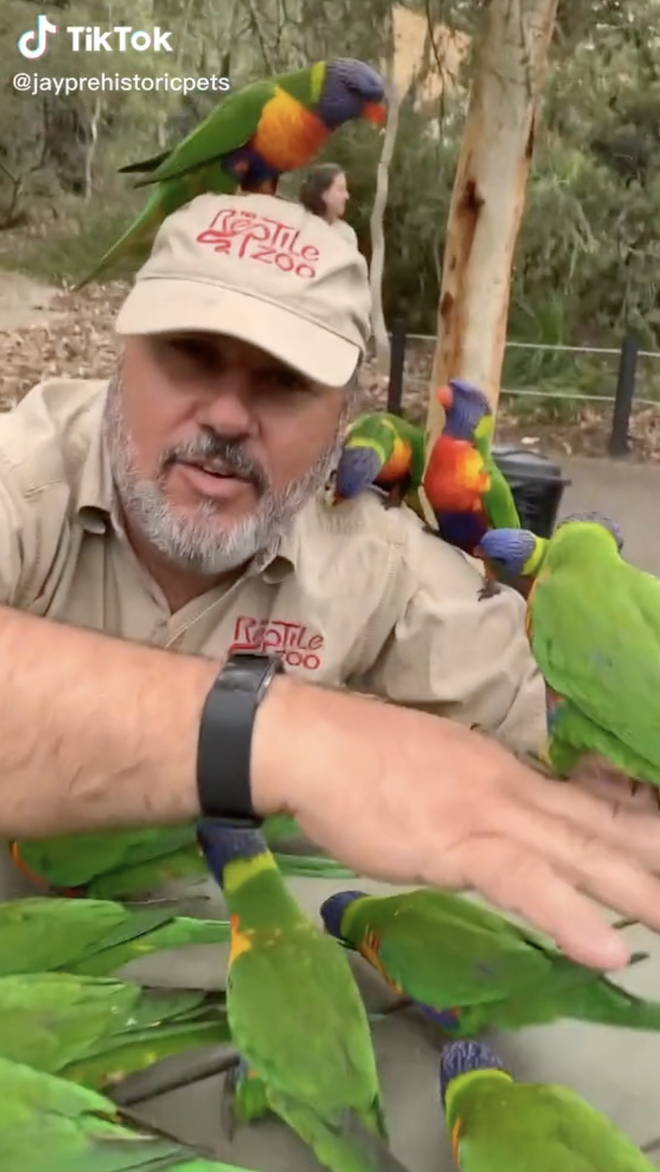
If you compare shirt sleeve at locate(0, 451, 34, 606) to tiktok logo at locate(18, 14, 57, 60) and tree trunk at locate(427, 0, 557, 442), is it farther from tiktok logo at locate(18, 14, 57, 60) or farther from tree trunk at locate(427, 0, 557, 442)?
tiktok logo at locate(18, 14, 57, 60)

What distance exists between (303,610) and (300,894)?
358 millimetres

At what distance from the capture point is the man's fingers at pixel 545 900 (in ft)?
1.25

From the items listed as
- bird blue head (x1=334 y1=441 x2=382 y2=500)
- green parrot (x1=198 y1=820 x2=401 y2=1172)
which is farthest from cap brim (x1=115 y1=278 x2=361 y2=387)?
green parrot (x1=198 y1=820 x2=401 y2=1172)

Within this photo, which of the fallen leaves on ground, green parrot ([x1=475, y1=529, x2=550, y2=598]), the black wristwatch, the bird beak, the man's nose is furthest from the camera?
the fallen leaves on ground

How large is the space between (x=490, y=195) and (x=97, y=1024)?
34.7 inches

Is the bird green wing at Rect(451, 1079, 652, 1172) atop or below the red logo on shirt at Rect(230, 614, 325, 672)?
below

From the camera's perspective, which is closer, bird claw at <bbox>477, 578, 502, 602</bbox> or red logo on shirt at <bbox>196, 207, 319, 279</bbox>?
red logo on shirt at <bbox>196, 207, 319, 279</bbox>

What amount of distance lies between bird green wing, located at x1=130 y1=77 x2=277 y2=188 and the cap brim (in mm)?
150

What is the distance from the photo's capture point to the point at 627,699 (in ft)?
1.54

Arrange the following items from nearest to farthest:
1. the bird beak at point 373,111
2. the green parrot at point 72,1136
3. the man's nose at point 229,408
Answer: the green parrot at point 72,1136, the man's nose at point 229,408, the bird beak at point 373,111

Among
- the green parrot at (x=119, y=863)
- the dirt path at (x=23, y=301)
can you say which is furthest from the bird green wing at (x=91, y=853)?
the dirt path at (x=23, y=301)

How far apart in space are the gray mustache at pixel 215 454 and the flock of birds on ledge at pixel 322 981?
0.19m

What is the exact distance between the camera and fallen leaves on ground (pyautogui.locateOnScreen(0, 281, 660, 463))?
1.07 metres

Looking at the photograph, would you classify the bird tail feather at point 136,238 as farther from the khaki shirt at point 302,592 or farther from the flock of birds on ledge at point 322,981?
A: the flock of birds on ledge at point 322,981
